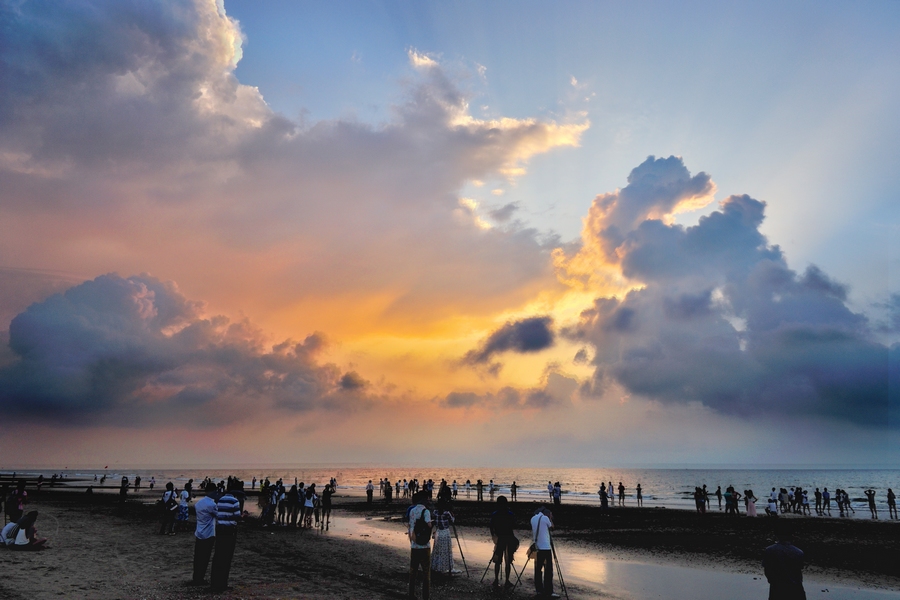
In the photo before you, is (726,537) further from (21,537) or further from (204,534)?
(21,537)

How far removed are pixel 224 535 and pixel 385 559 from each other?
28.2ft

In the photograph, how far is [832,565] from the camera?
20266 millimetres

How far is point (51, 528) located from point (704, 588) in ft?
93.7

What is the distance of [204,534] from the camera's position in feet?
43.9

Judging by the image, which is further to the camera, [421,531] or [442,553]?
[442,553]

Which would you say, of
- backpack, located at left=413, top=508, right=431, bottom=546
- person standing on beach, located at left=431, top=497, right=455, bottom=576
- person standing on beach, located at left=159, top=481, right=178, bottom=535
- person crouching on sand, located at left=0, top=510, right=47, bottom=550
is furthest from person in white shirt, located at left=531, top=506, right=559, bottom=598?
person standing on beach, located at left=159, top=481, right=178, bottom=535

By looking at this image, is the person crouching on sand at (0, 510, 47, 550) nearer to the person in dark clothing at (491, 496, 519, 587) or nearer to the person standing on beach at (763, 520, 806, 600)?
the person in dark clothing at (491, 496, 519, 587)

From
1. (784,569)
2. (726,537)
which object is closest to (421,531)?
(784,569)

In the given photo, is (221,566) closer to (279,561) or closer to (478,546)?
(279,561)

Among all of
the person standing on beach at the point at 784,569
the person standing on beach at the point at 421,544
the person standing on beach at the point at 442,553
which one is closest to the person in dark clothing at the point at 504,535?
the person standing on beach at the point at 442,553

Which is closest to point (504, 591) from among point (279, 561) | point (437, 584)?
point (437, 584)

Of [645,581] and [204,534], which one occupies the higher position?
[204,534]

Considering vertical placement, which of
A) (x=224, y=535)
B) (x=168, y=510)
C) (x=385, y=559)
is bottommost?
(x=385, y=559)

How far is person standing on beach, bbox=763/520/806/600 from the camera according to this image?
8.67m
